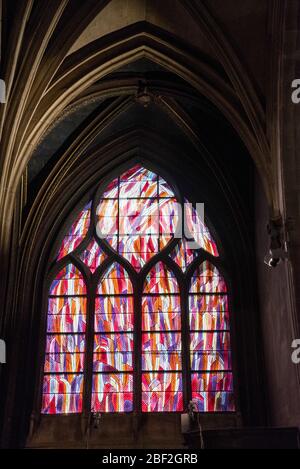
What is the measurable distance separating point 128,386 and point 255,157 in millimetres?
4995

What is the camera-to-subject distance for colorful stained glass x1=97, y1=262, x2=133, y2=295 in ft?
48.9

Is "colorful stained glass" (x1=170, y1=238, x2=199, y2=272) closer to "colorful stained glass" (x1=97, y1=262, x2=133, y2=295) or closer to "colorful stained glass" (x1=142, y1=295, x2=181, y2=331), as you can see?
"colorful stained glass" (x1=142, y1=295, x2=181, y2=331)

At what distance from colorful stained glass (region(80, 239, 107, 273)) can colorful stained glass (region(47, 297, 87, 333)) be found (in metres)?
0.78

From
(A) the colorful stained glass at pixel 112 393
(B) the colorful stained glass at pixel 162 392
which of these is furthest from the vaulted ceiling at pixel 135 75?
(B) the colorful stained glass at pixel 162 392

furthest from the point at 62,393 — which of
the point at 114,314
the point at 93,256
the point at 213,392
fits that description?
the point at 93,256

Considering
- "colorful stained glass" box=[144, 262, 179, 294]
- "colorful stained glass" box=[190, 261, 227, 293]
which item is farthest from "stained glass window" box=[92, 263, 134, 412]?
"colorful stained glass" box=[190, 261, 227, 293]

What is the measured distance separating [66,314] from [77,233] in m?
1.88

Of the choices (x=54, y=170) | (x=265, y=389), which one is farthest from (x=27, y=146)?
(x=265, y=389)

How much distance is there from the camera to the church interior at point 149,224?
38.4 ft

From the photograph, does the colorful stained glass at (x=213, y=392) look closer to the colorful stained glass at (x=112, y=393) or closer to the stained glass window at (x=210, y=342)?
the stained glass window at (x=210, y=342)

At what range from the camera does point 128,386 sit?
13.9 m

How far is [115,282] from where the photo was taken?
15.0m

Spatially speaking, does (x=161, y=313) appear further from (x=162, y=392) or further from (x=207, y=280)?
(x=162, y=392)

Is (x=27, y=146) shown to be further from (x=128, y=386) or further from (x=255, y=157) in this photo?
(x=128, y=386)
